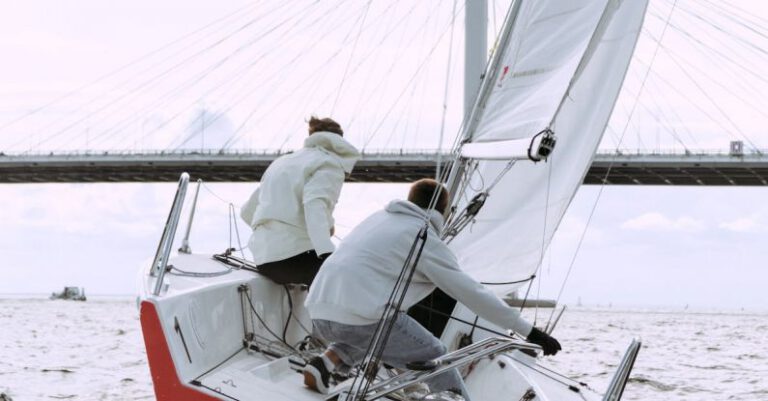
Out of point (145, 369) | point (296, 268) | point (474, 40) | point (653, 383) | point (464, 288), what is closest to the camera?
point (464, 288)

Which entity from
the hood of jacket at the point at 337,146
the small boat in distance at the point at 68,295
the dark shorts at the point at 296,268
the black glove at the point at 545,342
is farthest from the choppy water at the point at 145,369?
the small boat in distance at the point at 68,295

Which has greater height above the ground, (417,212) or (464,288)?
(417,212)

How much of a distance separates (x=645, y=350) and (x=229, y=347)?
9.60 metres

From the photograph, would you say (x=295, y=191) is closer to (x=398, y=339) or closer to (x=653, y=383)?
(x=398, y=339)

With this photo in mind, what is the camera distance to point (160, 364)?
2.82m

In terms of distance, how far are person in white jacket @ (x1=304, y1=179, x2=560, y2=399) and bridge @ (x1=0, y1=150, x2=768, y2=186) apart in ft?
72.0

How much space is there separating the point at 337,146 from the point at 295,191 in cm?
23

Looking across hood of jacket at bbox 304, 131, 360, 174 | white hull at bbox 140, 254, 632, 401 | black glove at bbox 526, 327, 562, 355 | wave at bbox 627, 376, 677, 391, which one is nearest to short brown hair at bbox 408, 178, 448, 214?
black glove at bbox 526, 327, 562, 355

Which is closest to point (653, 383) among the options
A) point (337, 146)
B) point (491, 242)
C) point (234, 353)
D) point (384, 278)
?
point (491, 242)

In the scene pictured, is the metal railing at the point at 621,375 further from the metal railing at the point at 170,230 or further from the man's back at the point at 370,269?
the metal railing at the point at 170,230

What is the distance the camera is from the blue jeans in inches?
110

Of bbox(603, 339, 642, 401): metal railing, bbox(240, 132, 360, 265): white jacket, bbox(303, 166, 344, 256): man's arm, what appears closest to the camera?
bbox(603, 339, 642, 401): metal railing

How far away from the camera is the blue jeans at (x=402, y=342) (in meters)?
2.80

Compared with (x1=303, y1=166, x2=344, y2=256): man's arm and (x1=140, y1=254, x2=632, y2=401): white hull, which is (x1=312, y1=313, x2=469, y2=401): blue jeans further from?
(x1=303, y1=166, x2=344, y2=256): man's arm
